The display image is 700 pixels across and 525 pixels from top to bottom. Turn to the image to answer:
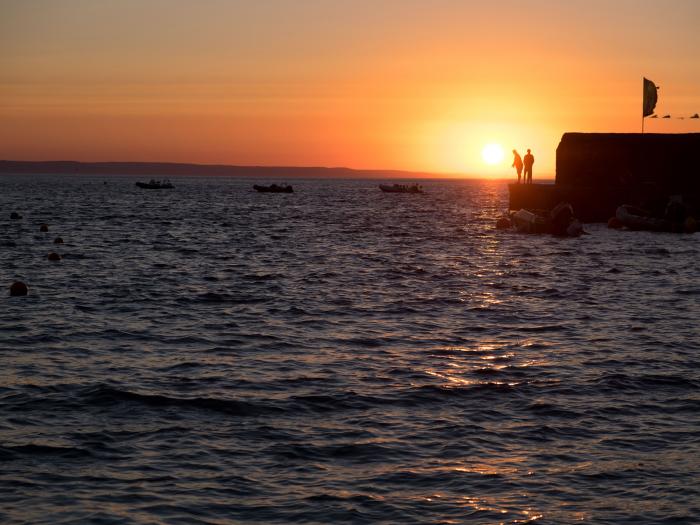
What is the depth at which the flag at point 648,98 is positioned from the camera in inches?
2169

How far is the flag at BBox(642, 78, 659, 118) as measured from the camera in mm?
55094

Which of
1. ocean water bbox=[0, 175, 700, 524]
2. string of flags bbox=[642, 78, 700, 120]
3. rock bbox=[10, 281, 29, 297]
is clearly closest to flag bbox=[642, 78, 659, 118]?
string of flags bbox=[642, 78, 700, 120]

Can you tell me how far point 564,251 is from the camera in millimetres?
40656

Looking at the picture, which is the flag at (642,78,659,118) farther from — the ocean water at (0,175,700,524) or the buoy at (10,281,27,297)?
the buoy at (10,281,27,297)

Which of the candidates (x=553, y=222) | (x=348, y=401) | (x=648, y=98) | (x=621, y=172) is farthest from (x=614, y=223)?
(x=348, y=401)

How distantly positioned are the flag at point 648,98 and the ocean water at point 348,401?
95.3 feet

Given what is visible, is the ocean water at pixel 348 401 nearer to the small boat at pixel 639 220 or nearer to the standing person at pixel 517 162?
the small boat at pixel 639 220

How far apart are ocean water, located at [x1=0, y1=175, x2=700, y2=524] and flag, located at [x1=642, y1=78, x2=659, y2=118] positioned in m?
29.0

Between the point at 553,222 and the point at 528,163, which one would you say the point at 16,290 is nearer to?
the point at 553,222

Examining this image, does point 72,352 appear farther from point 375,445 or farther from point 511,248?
point 511,248

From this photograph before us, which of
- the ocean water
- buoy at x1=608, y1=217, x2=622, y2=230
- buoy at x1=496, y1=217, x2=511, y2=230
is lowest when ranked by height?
the ocean water

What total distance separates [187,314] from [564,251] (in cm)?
2339

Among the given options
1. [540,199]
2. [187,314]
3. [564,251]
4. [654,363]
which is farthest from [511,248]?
[654,363]

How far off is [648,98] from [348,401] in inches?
1868
